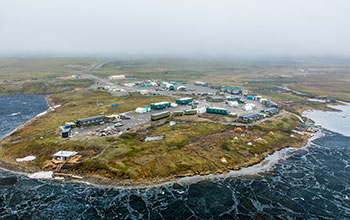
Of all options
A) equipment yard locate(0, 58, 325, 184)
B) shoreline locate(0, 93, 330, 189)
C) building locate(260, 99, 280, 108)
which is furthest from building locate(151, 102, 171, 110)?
building locate(260, 99, 280, 108)

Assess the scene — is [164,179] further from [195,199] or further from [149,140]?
[149,140]

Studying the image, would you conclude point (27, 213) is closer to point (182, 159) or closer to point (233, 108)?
point (182, 159)

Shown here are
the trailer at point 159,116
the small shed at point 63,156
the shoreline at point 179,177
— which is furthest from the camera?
the trailer at point 159,116

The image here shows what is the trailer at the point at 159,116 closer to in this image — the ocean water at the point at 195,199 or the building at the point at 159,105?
the building at the point at 159,105

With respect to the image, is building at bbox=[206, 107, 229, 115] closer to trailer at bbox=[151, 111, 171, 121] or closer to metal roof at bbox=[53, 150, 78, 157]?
trailer at bbox=[151, 111, 171, 121]

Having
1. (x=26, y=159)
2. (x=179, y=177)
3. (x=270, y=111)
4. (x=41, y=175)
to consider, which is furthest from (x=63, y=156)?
(x=270, y=111)

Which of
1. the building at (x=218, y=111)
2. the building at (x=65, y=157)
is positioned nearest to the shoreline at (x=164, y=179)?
the building at (x=65, y=157)

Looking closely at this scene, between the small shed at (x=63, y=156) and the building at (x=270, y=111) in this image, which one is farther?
the building at (x=270, y=111)
